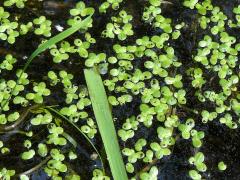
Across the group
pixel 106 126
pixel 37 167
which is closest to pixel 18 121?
pixel 37 167

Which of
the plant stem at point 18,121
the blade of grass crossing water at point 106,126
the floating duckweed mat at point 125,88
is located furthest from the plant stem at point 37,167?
the blade of grass crossing water at point 106,126

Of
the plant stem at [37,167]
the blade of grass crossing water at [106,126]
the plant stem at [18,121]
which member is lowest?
the plant stem at [37,167]

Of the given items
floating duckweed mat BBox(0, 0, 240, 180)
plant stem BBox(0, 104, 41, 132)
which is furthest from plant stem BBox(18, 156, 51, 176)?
plant stem BBox(0, 104, 41, 132)

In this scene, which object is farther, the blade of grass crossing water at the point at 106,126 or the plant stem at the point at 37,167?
the plant stem at the point at 37,167

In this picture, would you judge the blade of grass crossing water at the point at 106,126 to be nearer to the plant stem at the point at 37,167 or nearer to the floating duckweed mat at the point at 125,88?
the floating duckweed mat at the point at 125,88

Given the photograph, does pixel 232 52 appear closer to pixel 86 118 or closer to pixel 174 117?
pixel 174 117

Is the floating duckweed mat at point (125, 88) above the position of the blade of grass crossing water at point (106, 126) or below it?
below

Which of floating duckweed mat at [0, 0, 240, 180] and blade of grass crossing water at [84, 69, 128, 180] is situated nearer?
blade of grass crossing water at [84, 69, 128, 180]

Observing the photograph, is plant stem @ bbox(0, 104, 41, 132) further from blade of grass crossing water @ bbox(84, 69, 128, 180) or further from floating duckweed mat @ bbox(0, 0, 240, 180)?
blade of grass crossing water @ bbox(84, 69, 128, 180)

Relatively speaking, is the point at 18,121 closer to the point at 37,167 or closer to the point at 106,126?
the point at 37,167
